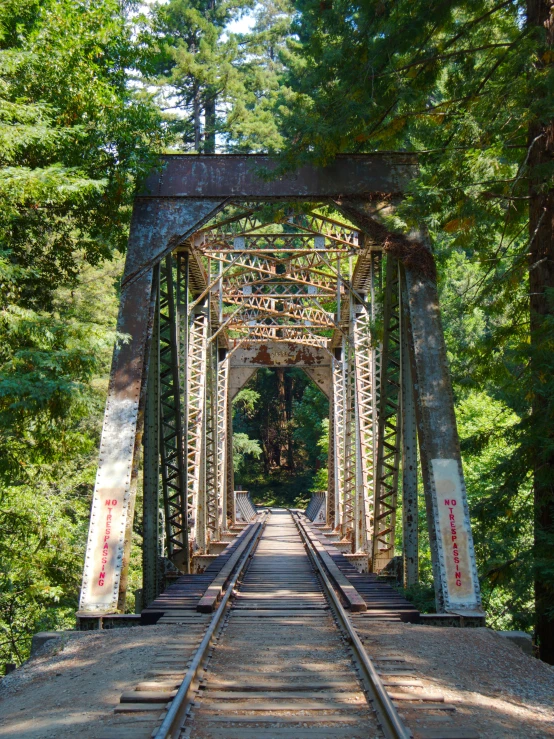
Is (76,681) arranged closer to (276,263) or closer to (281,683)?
(281,683)

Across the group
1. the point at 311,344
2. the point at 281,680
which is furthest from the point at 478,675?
the point at 311,344

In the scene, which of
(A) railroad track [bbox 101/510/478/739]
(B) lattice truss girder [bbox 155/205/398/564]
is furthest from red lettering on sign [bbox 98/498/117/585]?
(B) lattice truss girder [bbox 155/205/398/564]

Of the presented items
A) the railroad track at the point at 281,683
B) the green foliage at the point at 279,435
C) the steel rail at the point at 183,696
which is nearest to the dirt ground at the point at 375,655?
the railroad track at the point at 281,683

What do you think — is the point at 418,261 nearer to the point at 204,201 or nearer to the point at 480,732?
the point at 204,201

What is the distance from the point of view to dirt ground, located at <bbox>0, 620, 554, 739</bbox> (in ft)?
14.8

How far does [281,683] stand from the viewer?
5.11m

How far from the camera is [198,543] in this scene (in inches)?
632

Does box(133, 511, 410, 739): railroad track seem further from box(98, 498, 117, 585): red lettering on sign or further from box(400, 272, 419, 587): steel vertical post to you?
box(400, 272, 419, 587): steel vertical post

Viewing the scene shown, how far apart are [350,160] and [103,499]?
545 centimetres

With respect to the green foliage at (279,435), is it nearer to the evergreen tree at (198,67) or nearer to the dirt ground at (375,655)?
the evergreen tree at (198,67)

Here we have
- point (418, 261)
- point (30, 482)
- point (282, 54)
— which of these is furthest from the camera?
point (282, 54)

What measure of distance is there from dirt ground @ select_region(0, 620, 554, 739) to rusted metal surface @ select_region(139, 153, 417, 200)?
18.2 feet

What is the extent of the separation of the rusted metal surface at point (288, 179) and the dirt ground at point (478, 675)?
5544 millimetres

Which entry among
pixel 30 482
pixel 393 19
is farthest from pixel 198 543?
pixel 393 19
